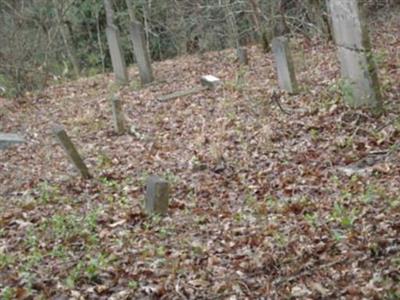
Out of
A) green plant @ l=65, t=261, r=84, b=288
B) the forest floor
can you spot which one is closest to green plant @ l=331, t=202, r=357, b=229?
the forest floor

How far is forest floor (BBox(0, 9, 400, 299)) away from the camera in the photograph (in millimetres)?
5184

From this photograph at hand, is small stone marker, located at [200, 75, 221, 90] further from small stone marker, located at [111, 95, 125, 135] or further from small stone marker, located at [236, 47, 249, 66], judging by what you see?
small stone marker, located at [111, 95, 125, 135]

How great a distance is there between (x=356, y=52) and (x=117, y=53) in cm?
771

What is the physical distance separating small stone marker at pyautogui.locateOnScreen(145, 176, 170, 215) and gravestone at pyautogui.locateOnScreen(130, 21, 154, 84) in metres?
7.88

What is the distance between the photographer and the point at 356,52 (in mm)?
8758

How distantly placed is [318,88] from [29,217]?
18.2 feet

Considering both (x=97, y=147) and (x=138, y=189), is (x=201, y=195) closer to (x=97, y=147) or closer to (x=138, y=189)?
(x=138, y=189)

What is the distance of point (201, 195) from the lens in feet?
24.7

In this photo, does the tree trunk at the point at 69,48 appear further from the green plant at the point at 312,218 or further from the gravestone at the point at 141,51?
the green plant at the point at 312,218

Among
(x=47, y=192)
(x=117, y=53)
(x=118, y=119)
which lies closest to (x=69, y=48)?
(x=117, y=53)

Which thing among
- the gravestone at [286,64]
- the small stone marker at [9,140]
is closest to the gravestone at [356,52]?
the gravestone at [286,64]

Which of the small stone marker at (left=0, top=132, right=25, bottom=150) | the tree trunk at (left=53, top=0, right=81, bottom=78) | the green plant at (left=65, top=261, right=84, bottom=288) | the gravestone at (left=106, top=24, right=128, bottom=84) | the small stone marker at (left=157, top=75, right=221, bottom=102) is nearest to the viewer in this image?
the green plant at (left=65, top=261, right=84, bottom=288)

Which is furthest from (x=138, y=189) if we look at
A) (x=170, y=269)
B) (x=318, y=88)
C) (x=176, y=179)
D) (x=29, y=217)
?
(x=318, y=88)

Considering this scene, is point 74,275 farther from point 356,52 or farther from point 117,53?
point 117,53
